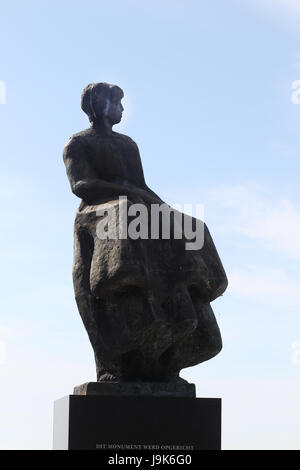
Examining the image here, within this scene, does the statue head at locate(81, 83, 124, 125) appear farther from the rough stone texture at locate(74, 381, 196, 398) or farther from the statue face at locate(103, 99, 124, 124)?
the rough stone texture at locate(74, 381, 196, 398)

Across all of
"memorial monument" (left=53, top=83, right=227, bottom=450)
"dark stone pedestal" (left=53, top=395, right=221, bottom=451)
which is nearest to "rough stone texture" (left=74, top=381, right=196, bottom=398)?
"memorial monument" (left=53, top=83, right=227, bottom=450)

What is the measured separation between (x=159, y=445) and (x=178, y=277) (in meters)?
1.74

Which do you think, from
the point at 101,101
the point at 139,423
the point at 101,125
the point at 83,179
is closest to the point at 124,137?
the point at 101,125

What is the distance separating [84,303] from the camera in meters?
10.3

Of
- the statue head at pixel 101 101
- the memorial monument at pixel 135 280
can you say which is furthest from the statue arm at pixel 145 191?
the statue head at pixel 101 101

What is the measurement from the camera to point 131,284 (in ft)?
33.1

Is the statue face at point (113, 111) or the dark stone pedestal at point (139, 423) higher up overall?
the statue face at point (113, 111)

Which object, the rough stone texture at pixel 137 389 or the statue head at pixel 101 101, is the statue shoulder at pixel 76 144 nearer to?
the statue head at pixel 101 101

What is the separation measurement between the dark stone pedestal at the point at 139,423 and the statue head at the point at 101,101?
3198mm

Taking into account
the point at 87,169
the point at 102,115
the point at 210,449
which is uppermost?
the point at 102,115

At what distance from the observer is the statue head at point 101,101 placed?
11.1 m

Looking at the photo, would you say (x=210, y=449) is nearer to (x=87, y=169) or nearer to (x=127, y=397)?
(x=127, y=397)

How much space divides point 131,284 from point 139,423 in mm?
1378

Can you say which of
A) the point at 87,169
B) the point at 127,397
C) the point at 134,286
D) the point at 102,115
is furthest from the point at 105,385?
the point at 102,115
